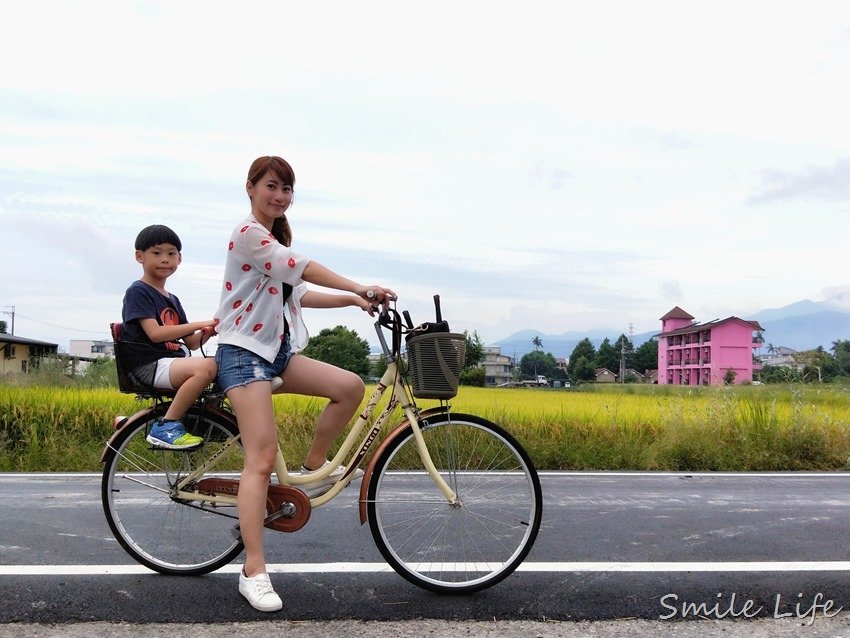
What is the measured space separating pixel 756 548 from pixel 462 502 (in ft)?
6.61

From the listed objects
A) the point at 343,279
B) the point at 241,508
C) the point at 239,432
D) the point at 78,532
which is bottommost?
the point at 78,532

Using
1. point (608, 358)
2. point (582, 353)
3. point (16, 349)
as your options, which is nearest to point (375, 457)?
point (16, 349)

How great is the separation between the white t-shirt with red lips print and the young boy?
9.7 inches

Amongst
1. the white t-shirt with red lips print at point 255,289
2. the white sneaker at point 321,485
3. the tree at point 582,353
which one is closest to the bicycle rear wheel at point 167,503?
the white sneaker at point 321,485

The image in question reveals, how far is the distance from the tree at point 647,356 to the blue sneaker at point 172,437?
108804 mm

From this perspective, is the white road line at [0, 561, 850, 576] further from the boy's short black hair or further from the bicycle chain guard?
the boy's short black hair

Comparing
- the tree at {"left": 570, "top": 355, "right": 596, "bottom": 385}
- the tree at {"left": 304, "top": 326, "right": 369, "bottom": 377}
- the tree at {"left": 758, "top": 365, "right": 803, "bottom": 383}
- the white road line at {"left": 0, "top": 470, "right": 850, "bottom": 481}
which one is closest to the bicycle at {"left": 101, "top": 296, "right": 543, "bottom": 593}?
the white road line at {"left": 0, "top": 470, "right": 850, "bottom": 481}

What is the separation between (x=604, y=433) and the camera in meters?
9.34

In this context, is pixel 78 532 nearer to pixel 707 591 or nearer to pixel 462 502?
pixel 462 502

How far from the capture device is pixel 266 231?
11.4ft

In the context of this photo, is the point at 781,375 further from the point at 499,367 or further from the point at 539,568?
the point at 499,367

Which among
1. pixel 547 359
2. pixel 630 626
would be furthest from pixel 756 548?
pixel 547 359

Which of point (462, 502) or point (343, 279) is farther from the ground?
point (343, 279)

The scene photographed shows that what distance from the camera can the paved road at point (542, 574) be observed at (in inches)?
137
